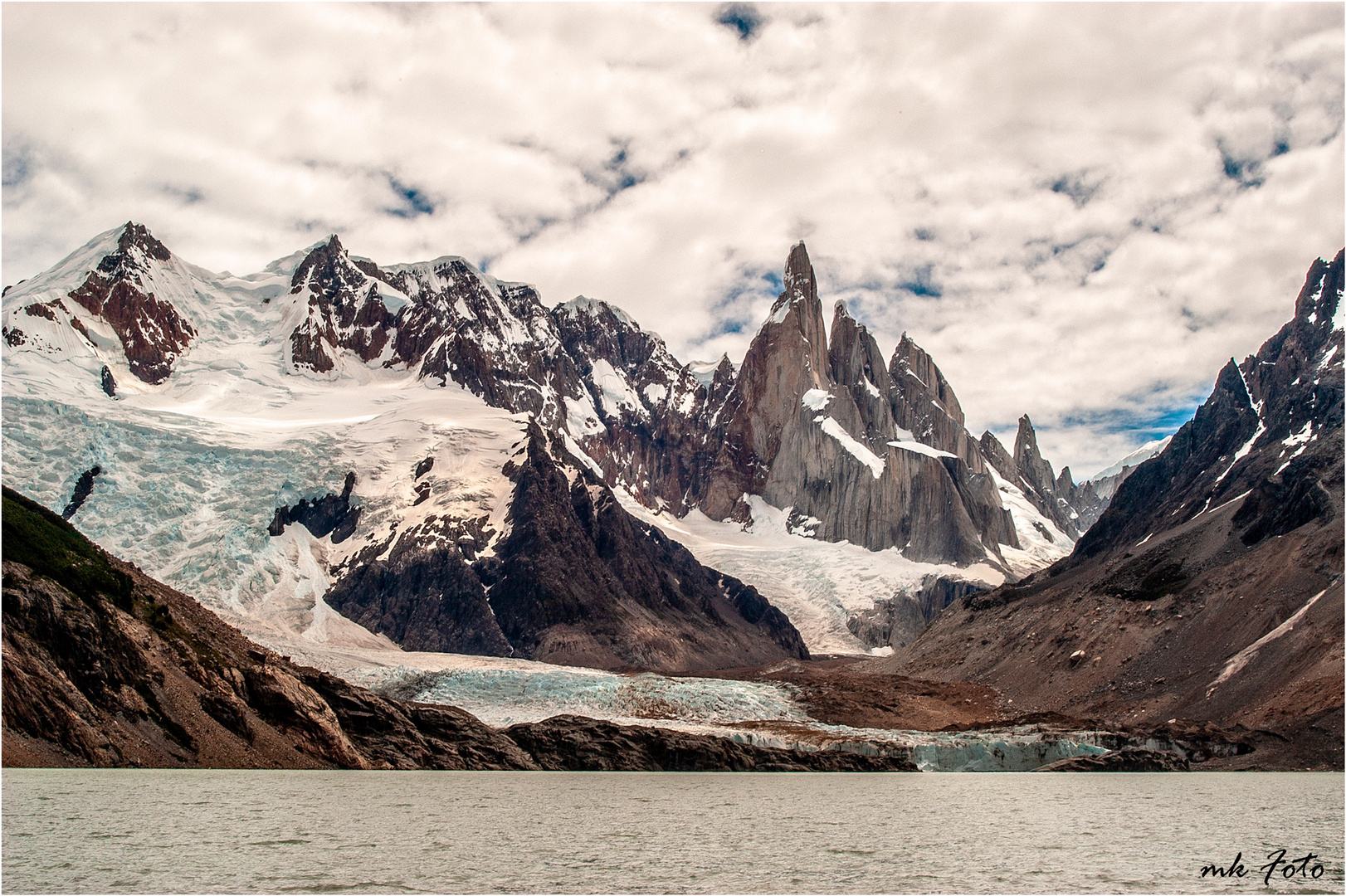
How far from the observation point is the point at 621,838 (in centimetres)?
3438

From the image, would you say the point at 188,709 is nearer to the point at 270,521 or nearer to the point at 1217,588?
the point at 1217,588

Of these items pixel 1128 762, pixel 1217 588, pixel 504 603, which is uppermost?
pixel 1217 588

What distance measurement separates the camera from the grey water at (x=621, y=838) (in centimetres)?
2559

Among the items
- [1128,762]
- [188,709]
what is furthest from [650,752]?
[1128,762]

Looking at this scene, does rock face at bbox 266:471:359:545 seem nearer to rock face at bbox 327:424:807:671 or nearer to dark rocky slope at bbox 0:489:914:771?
rock face at bbox 327:424:807:671

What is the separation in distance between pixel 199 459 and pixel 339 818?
15167 cm

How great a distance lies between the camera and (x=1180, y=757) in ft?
258

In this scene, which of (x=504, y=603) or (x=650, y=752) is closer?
(x=650, y=752)

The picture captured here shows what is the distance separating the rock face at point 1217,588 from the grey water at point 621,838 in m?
35.4

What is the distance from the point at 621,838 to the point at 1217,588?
323 ft

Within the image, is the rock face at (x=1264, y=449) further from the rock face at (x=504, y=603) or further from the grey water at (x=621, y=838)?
the rock face at (x=504, y=603)

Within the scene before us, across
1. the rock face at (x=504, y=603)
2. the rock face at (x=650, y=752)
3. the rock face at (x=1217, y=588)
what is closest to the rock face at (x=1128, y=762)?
the rock face at (x=1217, y=588)

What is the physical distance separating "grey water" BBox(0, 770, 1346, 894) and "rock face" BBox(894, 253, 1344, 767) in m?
35.4

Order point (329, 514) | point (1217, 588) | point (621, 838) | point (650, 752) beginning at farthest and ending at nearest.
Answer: point (329, 514), point (1217, 588), point (650, 752), point (621, 838)
